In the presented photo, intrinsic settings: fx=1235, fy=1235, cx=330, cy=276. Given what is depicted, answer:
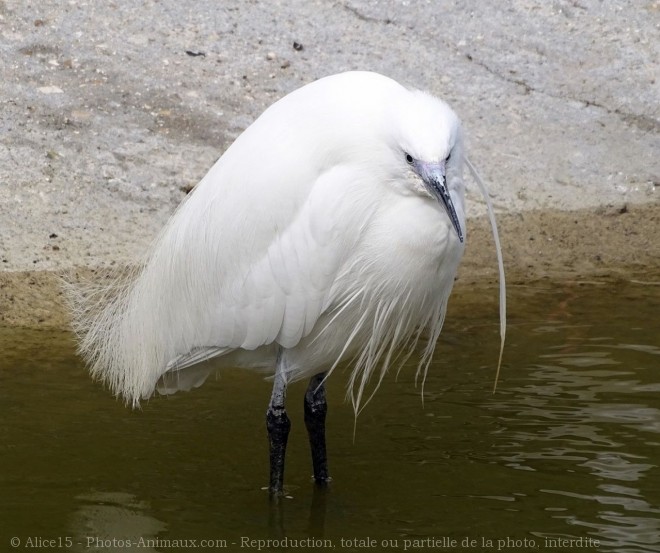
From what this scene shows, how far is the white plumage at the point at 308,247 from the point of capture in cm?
392

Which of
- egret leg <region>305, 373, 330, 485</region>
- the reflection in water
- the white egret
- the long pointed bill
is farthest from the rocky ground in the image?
the long pointed bill

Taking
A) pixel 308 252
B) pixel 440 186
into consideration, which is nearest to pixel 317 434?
pixel 308 252

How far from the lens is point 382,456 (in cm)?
472

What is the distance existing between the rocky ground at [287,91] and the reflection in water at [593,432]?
1.07 m

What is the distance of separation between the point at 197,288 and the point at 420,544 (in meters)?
1.23

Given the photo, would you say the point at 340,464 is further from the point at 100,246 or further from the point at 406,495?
the point at 100,246

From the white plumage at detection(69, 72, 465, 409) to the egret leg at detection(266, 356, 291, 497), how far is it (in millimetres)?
42

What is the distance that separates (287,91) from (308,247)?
12.6 ft

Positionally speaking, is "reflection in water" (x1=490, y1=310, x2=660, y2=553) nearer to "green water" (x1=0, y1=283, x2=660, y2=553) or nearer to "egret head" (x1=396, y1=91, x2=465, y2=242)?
"green water" (x1=0, y1=283, x2=660, y2=553)

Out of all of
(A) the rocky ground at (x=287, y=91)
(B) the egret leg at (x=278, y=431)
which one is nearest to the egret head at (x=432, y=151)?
(B) the egret leg at (x=278, y=431)

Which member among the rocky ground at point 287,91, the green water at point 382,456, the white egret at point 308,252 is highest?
the rocky ground at point 287,91

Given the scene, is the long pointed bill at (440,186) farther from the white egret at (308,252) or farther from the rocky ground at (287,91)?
the rocky ground at (287,91)

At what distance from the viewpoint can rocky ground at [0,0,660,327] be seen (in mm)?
6633

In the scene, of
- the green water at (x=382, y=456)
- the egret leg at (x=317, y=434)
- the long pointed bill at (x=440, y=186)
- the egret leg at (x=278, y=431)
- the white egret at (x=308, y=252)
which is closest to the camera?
the long pointed bill at (x=440, y=186)
